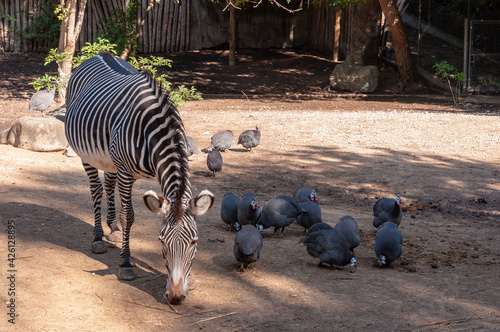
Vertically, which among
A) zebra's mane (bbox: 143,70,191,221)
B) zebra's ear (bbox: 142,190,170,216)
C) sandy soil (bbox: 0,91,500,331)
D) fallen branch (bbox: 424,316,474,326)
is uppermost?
zebra's mane (bbox: 143,70,191,221)

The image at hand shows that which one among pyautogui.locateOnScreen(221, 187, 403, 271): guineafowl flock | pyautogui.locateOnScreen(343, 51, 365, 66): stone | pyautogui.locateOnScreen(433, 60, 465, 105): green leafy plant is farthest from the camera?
pyautogui.locateOnScreen(343, 51, 365, 66): stone

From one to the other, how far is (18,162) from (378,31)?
46.7ft

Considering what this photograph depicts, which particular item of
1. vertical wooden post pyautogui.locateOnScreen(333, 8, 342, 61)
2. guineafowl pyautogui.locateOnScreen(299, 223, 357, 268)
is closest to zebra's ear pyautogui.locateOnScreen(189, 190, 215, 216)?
guineafowl pyautogui.locateOnScreen(299, 223, 357, 268)

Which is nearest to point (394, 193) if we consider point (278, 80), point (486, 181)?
point (486, 181)

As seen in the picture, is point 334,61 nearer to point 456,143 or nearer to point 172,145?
point 456,143

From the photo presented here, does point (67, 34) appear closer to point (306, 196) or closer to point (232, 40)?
point (306, 196)

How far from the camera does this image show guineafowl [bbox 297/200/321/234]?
629 cm

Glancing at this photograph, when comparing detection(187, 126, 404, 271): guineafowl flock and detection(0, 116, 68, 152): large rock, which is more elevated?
detection(0, 116, 68, 152): large rock

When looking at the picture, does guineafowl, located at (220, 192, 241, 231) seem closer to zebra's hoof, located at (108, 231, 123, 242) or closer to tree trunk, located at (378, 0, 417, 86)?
zebra's hoof, located at (108, 231, 123, 242)

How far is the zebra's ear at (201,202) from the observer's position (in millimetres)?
3939

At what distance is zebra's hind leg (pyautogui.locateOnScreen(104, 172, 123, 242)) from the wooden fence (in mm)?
16495

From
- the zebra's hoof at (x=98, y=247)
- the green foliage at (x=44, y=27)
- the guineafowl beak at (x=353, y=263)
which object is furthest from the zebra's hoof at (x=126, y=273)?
the green foliage at (x=44, y=27)

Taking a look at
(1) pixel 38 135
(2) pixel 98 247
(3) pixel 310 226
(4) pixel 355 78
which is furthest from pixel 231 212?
(4) pixel 355 78

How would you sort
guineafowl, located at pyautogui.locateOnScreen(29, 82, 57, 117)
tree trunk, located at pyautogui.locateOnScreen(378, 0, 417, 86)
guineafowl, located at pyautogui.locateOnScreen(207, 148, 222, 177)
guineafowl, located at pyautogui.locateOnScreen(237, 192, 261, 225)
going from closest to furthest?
1. guineafowl, located at pyautogui.locateOnScreen(237, 192, 261, 225)
2. guineafowl, located at pyautogui.locateOnScreen(207, 148, 222, 177)
3. guineafowl, located at pyautogui.locateOnScreen(29, 82, 57, 117)
4. tree trunk, located at pyautogui.locateOnScreen(378, 0, 417, 86)
